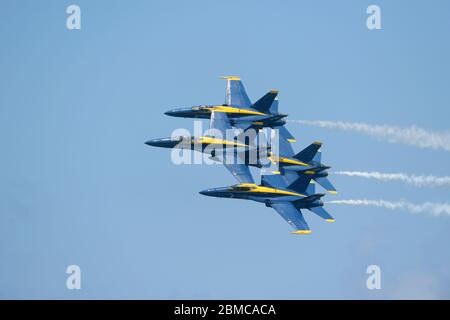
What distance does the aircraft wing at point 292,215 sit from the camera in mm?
128625

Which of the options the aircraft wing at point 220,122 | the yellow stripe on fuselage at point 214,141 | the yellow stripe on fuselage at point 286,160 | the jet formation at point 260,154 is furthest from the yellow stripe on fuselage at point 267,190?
the aircraft wing at point 220,122

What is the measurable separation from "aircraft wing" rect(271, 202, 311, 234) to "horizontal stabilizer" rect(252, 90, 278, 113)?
43.5ft

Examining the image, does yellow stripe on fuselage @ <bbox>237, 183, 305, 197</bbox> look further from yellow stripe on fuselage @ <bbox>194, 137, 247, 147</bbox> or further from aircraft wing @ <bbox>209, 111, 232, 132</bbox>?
aircraft wing @ <bbox>209, 111, 232, 132</bbox>

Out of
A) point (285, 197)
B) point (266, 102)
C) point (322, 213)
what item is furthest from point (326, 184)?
point (266, 102)

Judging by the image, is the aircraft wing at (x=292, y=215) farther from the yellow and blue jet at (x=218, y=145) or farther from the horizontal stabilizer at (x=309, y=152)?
the horizontal stabilizer at (x=309, y=152)

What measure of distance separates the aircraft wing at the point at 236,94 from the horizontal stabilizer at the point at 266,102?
2051 millimetres

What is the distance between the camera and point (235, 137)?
134 metres

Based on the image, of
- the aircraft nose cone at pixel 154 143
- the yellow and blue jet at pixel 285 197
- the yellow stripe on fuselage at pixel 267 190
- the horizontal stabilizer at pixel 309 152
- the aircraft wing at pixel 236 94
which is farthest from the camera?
the aircraft wing at pixel 236 94

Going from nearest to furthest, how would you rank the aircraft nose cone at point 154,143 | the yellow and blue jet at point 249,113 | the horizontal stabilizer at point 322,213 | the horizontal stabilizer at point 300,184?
the horizontal stabilizer at point 322,213, the horizontal stabilizer at point 300,184, the aircraft nose cone at point 154,143, the yellow and blue jet at point 249,113

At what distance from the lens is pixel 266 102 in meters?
138
